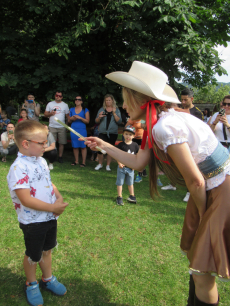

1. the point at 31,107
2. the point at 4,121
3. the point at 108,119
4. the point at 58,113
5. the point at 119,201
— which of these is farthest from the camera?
the point at 4,121

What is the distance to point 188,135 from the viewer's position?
1.63 metres

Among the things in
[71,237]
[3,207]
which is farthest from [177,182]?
[3,207]

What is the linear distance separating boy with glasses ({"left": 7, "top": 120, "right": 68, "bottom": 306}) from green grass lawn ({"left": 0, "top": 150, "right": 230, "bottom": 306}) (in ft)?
1.46

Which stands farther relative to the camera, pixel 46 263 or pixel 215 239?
pixel 46 263

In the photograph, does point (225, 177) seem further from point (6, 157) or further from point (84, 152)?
point (6, 157)

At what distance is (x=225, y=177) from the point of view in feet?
5.58

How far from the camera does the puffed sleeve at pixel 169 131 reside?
155cm

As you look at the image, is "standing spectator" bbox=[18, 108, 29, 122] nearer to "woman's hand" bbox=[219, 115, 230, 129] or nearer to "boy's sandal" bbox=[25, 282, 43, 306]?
"woman's hand" bbox=[219, 115, 230, 129]

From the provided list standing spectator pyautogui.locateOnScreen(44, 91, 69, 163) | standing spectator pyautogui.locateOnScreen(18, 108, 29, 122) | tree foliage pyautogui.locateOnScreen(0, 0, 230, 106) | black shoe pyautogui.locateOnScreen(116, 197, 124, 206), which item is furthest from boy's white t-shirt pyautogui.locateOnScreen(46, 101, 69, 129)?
black shoe pyautogui.locateOnScreen(116, 197, 124, 206)

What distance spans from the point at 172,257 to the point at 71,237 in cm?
139

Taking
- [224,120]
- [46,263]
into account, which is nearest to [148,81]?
[46,263]

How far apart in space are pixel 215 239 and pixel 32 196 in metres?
1.47

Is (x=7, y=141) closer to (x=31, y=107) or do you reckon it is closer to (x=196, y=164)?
(x=31, y=107)

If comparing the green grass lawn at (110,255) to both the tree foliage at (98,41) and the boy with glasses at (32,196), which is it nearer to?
the boy with glasses at (32,196)
